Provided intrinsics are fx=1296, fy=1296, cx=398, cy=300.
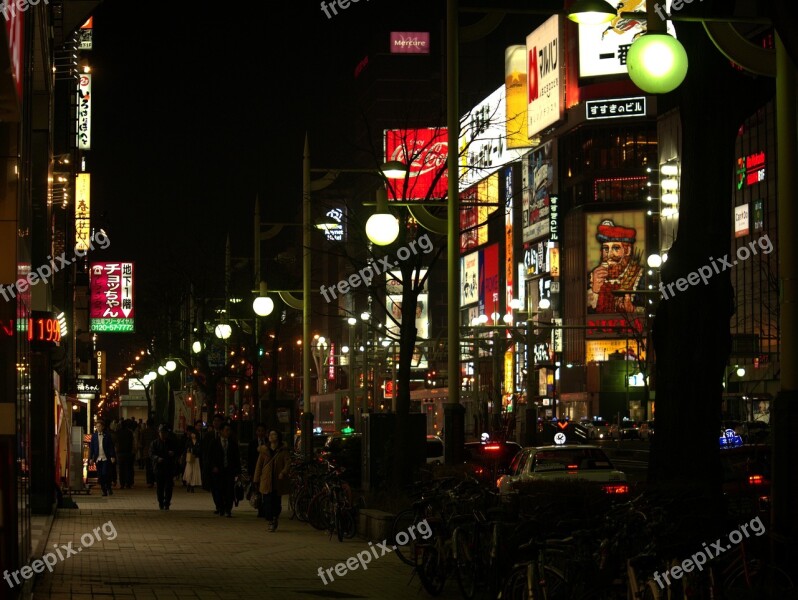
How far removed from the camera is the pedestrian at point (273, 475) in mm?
22781

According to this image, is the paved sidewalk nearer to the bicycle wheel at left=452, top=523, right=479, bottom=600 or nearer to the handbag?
the handbag

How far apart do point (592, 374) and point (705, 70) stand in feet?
307

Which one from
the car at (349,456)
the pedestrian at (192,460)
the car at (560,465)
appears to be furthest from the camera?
the pedestrian at (192,460)

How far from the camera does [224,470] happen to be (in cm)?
2628

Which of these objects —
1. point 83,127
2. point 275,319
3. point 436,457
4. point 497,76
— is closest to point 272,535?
point 436,457

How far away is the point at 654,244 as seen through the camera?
106125mm

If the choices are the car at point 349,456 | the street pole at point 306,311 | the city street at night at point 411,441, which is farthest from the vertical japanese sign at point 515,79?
the street pole at point 306,311
